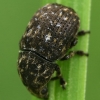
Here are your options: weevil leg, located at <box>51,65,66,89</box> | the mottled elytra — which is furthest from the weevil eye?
weevil leg, located at <box>51,65,66,89</box>

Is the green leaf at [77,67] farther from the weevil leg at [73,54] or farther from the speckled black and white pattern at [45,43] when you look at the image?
the speckled black and white pattern at [45,43]

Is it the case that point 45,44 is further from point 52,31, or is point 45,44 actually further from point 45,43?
point 52,31

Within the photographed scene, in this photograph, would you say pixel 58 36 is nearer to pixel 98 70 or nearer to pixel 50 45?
pixel 50 45

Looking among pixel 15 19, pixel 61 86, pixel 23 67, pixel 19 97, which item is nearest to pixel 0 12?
pixel 15 19

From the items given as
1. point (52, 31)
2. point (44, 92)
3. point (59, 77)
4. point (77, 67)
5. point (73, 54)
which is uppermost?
point (52, 31)

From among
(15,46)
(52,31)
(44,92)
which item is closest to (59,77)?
(44,92)

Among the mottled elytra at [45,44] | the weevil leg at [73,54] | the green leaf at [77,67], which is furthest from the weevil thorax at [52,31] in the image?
the green leaf at [77,67]
